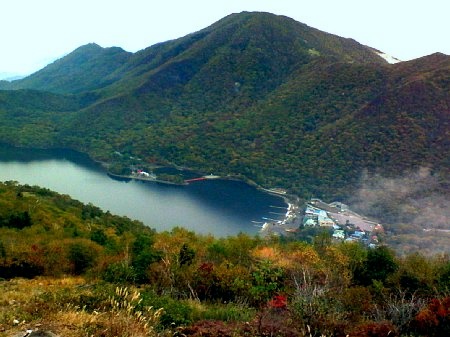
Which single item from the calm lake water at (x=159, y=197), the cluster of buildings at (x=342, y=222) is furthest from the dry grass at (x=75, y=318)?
the calm lake water at (x=159, y=197)

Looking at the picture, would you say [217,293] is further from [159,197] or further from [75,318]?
[159,197]

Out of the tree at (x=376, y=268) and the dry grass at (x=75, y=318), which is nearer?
the dry grass at (x=75, y=318)

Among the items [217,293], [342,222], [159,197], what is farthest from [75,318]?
[159,197]

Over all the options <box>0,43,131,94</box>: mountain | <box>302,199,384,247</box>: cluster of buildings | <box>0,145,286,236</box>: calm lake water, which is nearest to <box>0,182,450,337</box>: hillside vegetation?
<box>302,199,384,247</box>: cluster of buildings

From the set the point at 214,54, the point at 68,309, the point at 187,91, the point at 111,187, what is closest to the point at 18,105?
the point at 187,91

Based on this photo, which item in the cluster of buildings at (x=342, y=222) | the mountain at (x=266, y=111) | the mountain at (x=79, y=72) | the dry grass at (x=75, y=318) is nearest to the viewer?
the dry grass at (x=75, y=318)

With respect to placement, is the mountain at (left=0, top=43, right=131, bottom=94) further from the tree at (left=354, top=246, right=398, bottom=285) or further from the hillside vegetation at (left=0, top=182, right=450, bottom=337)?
the tree at (left=354, top=246, right=398, bottom=285)

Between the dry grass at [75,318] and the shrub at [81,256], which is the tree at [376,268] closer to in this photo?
the dry grass at [75,318]
